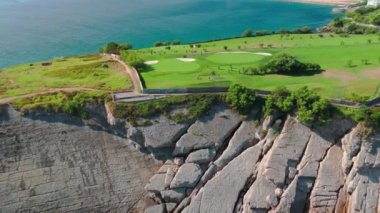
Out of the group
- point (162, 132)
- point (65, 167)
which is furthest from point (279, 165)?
point (65, 167)

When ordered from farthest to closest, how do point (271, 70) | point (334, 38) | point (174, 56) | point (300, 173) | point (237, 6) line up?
point (237, 6)
point (334, 38)
point (174, 56)
point (271, 70)
point (300, 173)

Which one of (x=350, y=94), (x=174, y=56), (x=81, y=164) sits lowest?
(x=81, y=164)

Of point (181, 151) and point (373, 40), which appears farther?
point (373, 40)

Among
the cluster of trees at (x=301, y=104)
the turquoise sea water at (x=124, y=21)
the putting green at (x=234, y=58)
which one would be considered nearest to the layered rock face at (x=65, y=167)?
Answer: the cluster of trees at (x=301, y=104)

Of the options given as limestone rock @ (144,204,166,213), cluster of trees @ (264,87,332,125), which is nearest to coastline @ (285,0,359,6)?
cluster of trees @ (264,87,332,125)

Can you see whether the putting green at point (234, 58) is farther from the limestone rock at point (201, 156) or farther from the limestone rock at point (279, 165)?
the limestone rock at point (201, 156)

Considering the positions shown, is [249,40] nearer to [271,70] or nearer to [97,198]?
[271,70]

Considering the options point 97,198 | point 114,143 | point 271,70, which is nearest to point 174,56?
point 271,70
